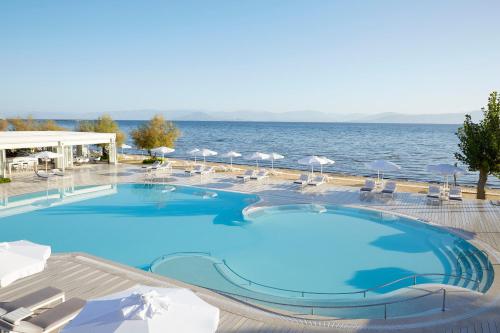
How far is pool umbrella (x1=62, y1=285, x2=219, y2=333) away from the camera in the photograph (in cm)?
473

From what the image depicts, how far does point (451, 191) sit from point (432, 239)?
17.5ft

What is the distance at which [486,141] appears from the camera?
1694 cm

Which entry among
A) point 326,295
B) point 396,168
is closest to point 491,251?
point 326,295

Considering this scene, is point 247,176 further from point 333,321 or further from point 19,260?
point 19,260

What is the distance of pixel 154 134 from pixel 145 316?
85.8 ft

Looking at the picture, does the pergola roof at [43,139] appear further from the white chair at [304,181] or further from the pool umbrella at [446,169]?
the pool umbrella at [446,169]

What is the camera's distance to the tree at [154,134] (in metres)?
29.9

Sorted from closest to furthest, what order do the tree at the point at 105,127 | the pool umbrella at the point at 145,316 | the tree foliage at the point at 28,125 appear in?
1. the pool umbrella at the point at 145,316
2. the tree at the point at 105,127
3. the tree foliage at the point at 28,125

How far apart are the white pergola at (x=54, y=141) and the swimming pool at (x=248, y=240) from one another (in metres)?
5.43

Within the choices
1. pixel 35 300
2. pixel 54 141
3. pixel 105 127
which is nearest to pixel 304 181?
pixel 35 300

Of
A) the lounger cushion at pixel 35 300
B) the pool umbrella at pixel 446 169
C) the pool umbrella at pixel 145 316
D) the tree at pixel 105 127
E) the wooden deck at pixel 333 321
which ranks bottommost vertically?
the wooden deck at pixel 333 321

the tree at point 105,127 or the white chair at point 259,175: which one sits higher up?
the tree at point 105,127

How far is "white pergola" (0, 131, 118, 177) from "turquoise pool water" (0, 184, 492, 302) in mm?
5442

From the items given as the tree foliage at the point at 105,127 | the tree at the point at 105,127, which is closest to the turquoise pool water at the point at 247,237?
the tree at the point at 105,127
